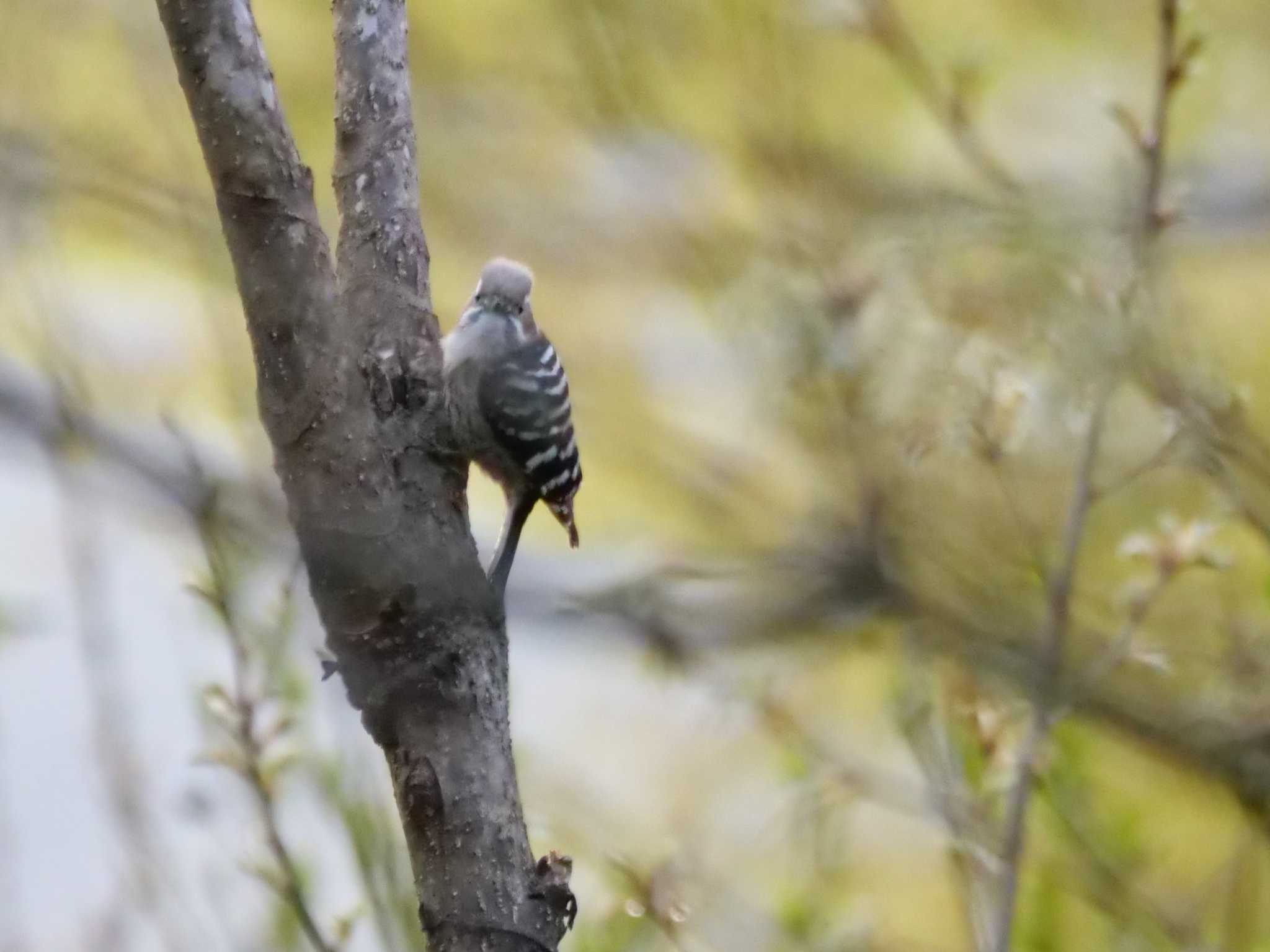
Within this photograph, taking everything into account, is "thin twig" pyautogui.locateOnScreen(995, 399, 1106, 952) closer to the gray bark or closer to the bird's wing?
the gray bark

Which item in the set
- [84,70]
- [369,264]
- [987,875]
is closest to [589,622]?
[369,264]

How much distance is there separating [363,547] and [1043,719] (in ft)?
2.21

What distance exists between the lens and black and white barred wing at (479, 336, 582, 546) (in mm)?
2145

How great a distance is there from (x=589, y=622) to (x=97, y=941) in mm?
2055

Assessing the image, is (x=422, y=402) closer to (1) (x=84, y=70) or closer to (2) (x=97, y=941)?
(2) (x=97, y=941)

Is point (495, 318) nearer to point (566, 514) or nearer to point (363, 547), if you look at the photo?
point (566, 514)

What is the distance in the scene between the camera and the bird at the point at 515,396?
7.03ft

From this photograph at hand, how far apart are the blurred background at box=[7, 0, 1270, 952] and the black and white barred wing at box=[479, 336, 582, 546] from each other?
22 centimetres

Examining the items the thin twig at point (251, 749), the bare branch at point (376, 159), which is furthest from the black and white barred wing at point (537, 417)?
the thin twig at point (251, 749)

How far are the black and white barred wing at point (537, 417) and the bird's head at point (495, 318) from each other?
0.03 meters

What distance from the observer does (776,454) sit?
122 inches

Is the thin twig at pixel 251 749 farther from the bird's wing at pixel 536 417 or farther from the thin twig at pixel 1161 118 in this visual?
the thin twig at pixel 1161 118

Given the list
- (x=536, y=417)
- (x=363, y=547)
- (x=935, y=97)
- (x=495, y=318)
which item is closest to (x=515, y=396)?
(x=536, y=417)

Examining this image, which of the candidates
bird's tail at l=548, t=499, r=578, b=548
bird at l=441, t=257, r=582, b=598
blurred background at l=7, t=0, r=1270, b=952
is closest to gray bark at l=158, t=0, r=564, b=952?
blurred background at l=7, t=0, r=1270, b=952
